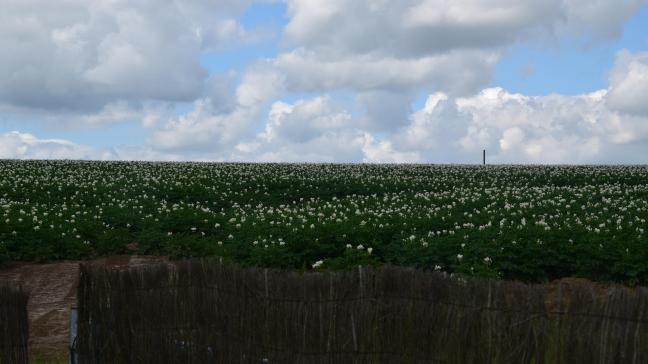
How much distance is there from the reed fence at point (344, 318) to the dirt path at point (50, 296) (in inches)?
99.4

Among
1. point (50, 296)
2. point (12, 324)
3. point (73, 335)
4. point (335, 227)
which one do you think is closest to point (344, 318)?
point (73, 335)

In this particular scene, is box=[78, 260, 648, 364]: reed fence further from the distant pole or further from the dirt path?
the dirt path

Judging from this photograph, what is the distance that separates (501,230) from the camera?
16.4m

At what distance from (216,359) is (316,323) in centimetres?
150

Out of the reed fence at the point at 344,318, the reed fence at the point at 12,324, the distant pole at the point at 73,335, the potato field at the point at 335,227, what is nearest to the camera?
the reed fence at the point at 344,318

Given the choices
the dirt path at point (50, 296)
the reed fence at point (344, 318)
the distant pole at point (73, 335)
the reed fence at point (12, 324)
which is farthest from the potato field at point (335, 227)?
the reed fence at point (12, 324)

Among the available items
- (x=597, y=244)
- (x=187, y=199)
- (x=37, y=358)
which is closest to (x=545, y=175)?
(x=187, y=199)

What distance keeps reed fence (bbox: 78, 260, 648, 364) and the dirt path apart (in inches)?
99.4

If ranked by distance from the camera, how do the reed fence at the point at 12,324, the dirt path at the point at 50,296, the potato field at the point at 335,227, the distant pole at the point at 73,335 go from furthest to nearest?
1. the potato field at the point at 335,227
2. the dirt path at the point at 50,296
3. the distant pole at the point at 73,335
4. the reed fence at the point at 12,324

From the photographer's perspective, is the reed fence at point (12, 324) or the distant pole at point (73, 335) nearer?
the reed fence at point (12, 324)

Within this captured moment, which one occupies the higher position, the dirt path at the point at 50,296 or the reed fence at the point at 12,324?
the reed fence at the point at 12,324

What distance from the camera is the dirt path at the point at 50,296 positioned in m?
12.2

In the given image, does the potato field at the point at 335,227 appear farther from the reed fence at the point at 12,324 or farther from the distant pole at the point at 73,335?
the reed fence at the point at 12,324

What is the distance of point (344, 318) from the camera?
7957 millimetres
